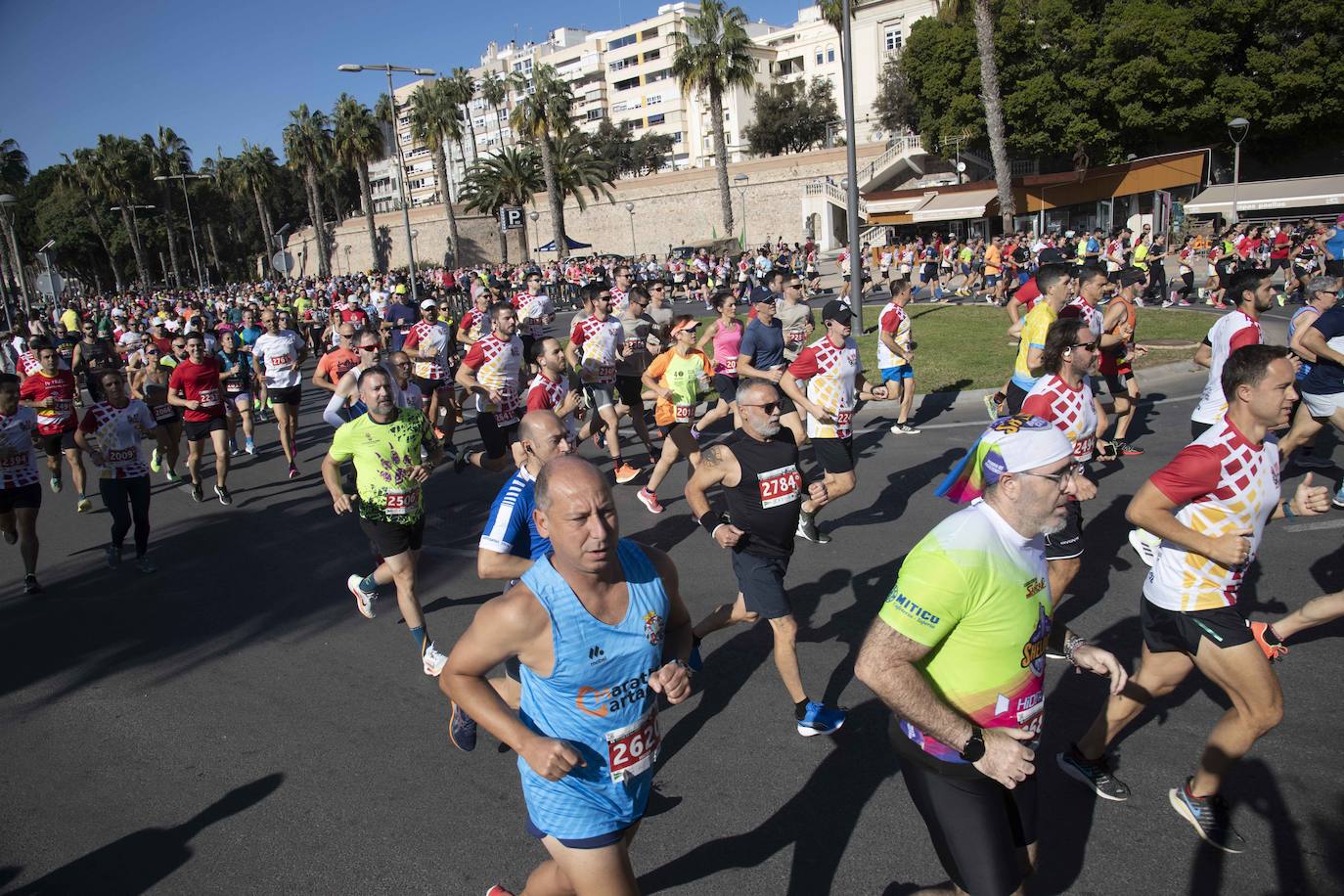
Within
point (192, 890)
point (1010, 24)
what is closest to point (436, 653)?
point (192, 890)

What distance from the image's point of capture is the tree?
74.8 m

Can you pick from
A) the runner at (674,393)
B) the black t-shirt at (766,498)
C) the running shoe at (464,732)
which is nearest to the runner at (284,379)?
the runner at (674,393)

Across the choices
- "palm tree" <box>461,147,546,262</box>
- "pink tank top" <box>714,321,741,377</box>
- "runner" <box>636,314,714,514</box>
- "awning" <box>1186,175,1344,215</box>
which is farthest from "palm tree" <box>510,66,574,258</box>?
"runner" <box>636,314,714,514</box>

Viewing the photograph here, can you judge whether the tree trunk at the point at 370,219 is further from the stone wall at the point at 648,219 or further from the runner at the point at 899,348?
the runner at the point at 899,348

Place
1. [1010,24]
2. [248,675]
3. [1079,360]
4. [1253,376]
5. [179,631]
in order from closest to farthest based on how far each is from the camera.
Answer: [1253,376] → [1079,360] → [248,675] → [179,631] → [1010,24]

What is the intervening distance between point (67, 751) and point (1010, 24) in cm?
5205

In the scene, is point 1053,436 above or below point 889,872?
above

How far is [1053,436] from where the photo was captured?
8.86 feet

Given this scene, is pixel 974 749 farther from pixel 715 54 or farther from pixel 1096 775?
pixel 715 54

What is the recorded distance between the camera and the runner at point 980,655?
8.50 ft

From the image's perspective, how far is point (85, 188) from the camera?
251 feet

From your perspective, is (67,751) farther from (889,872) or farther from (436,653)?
(889,872)

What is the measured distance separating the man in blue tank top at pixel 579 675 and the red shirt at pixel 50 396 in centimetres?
1075

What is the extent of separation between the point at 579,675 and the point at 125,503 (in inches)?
291
